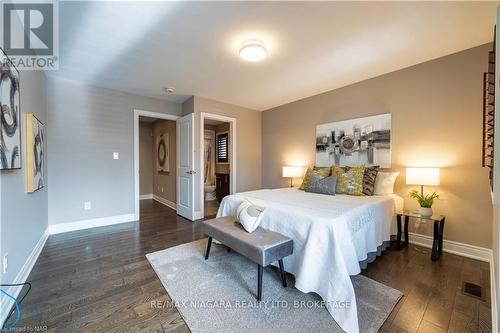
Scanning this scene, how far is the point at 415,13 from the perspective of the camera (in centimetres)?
181

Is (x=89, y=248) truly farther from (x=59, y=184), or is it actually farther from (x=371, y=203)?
(x=371, y=203)

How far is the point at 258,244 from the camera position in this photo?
165 cm

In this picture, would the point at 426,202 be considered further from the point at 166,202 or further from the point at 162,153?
the point at 162,153

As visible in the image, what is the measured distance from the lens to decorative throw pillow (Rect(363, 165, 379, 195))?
2832 millimetres

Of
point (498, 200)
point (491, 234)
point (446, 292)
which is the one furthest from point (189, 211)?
point (491, 234)

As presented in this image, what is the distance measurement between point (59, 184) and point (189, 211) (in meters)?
2.04

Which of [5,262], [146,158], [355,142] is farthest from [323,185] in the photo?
[146,158]

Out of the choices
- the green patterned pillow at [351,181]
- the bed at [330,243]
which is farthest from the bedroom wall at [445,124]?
the bed at [330,243]

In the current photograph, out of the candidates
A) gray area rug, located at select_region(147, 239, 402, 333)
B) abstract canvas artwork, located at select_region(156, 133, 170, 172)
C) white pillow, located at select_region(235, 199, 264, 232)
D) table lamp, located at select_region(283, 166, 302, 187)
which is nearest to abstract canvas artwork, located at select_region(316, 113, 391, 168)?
table lamp, located at select_region(283, 166, 302, 187)

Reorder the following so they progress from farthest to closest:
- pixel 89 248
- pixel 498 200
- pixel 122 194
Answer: pixel 122 194 → pixel 89 248 → pixel 498 200

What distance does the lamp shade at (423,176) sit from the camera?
240cm

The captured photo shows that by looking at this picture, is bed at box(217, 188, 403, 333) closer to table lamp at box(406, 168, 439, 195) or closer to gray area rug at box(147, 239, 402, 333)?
gray area rug at box(147, 239, 402, 333)

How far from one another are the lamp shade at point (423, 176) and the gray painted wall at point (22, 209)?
3.92 m

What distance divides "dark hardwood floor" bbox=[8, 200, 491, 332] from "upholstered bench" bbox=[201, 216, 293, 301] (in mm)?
642
